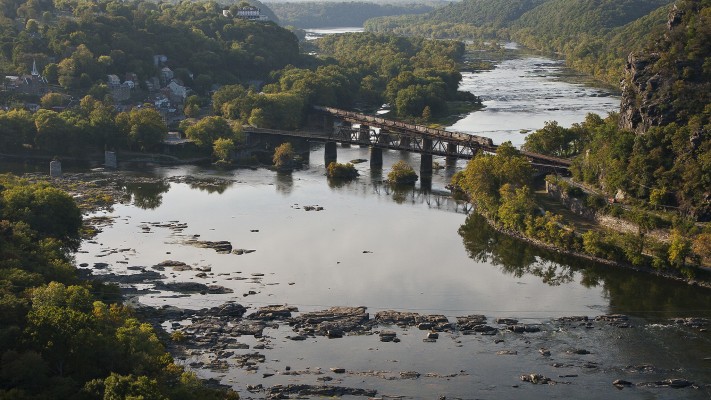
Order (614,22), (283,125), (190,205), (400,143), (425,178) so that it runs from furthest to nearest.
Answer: (614,22)
(283,125)
(400,143)
(425,178)
(190,205)

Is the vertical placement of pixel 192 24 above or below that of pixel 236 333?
above

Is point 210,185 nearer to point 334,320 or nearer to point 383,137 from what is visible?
point 383,137

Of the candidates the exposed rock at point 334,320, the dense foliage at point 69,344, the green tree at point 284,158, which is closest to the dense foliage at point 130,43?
the green tree at point 284,158

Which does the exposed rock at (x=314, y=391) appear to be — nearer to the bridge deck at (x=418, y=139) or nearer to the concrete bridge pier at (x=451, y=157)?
the bridge deck at (x=418, y=139)

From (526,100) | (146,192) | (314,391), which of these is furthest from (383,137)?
(314,391)

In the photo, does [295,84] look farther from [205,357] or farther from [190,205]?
[205,357]

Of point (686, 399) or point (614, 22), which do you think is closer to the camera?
point (686, 399)

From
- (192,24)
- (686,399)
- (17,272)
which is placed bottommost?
(686,399)

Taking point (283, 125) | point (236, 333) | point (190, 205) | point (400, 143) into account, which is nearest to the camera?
point (236, 333)

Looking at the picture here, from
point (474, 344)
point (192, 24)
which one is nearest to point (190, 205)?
point (474, 344)
